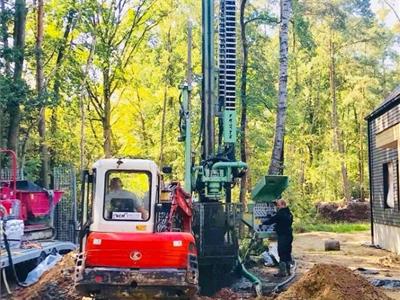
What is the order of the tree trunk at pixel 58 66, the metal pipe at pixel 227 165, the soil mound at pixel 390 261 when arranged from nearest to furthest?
the metal pipe at pixel 227 165
the soil mound at pixel 390 261
the tree trunk at pixel 58 66

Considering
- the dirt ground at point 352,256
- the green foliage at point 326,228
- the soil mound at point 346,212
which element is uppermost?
the soil mound at point 346,212

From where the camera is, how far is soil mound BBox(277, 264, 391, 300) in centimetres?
896

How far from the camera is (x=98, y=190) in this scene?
9.30 meters

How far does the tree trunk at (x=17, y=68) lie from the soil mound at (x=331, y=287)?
1237cm

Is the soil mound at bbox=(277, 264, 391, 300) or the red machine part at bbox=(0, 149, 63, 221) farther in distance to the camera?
the red machine part at bbox=(0, 149, 63, 221)

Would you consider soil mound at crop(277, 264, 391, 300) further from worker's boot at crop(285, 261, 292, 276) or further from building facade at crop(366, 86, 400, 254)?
building facade at crop(366, 86, 400, 254)

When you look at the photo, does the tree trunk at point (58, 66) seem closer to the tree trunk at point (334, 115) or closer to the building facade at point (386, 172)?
the building facade at point (386, 172)

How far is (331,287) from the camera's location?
29.9 ft

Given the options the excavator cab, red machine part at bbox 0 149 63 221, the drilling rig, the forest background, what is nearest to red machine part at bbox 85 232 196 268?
the excavator cab

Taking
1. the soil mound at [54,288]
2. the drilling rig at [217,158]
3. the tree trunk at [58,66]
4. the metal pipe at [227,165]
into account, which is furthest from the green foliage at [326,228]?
the soil mound at [54,288]

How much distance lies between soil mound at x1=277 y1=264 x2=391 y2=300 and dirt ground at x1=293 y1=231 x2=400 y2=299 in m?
1.87

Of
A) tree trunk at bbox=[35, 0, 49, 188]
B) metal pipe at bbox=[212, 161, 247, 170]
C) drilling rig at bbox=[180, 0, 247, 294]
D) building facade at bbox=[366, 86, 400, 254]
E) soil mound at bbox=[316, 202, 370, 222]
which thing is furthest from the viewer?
soil mound at bbox=[316, 202, 370, 222]

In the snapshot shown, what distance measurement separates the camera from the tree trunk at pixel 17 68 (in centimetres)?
1903

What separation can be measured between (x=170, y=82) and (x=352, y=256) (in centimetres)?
2133
